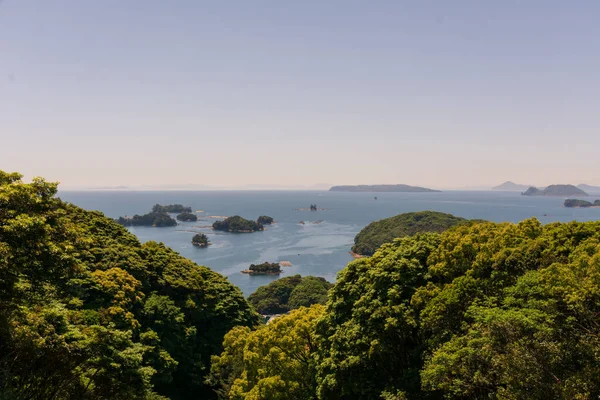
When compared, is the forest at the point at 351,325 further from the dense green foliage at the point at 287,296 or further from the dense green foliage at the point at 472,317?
the dense green foliage at the point at 287,296

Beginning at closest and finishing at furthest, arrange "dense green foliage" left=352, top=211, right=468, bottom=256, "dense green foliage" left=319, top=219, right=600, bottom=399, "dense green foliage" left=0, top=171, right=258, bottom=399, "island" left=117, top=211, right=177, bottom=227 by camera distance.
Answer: "dense green foliage" left=319, top=219, right=600, bottom=399 < "dense green foliage" left=0, top=171, right=258, bottom=399 < "dense green foliage" left=352, top=211, right=468, bottom=256 < "island" left=117, top=211, right=177, bottom=227

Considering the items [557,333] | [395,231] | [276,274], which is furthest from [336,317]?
[395,231]

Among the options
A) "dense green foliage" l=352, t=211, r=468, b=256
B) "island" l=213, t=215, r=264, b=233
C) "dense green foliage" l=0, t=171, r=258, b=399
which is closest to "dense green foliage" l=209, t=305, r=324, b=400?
"dense green foliage" l=0, t=171, r=258, b=399

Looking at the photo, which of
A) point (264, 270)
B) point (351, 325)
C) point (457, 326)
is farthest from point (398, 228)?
point (457, 326)

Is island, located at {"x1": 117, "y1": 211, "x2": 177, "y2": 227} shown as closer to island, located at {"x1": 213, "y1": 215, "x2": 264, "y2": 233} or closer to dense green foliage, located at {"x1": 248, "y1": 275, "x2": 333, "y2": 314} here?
island, located at {"x1": 213, "y1": 215, "x2": 264, "y2": 233}

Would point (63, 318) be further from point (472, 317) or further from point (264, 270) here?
point (264, 270)

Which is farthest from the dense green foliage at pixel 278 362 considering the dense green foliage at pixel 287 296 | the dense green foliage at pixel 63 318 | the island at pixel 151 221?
the island at pixel 151 221

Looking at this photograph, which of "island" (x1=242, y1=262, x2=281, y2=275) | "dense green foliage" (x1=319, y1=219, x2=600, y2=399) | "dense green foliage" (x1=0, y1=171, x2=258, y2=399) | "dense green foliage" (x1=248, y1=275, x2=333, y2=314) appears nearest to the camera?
"dense green foliage" (x1=319, y1=219, x2=600, y2=399)
